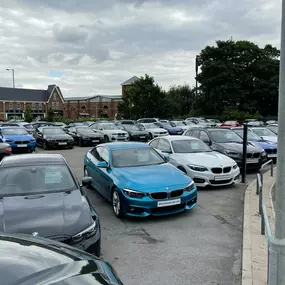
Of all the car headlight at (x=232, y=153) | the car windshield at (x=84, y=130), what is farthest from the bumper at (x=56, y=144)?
the car headlight at (x=232, y=153)

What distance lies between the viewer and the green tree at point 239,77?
51000 millimetres

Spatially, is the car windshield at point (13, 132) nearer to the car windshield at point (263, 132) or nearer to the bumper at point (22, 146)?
the bumper at point (22, 146)

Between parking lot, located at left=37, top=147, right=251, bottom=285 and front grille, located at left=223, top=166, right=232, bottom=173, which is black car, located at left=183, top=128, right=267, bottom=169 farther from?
parking lot, located at left=37, top=147, right=251, bottom=285

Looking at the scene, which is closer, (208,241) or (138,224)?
(208,241)

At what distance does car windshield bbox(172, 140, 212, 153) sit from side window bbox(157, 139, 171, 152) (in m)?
0.20

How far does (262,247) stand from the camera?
4762 millimetres

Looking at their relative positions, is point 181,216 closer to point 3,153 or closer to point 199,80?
point 3,153

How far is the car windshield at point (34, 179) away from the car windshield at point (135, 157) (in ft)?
5.93

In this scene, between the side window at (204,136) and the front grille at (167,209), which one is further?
the side window at (204,136)

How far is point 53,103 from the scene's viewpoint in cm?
10744

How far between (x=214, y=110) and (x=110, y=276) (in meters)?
53.3

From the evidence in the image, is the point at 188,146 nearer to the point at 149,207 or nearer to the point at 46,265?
the point at 149,207

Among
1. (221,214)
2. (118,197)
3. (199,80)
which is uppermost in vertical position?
(199,80)

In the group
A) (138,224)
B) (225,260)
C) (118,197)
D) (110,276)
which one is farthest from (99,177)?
(110,276)
